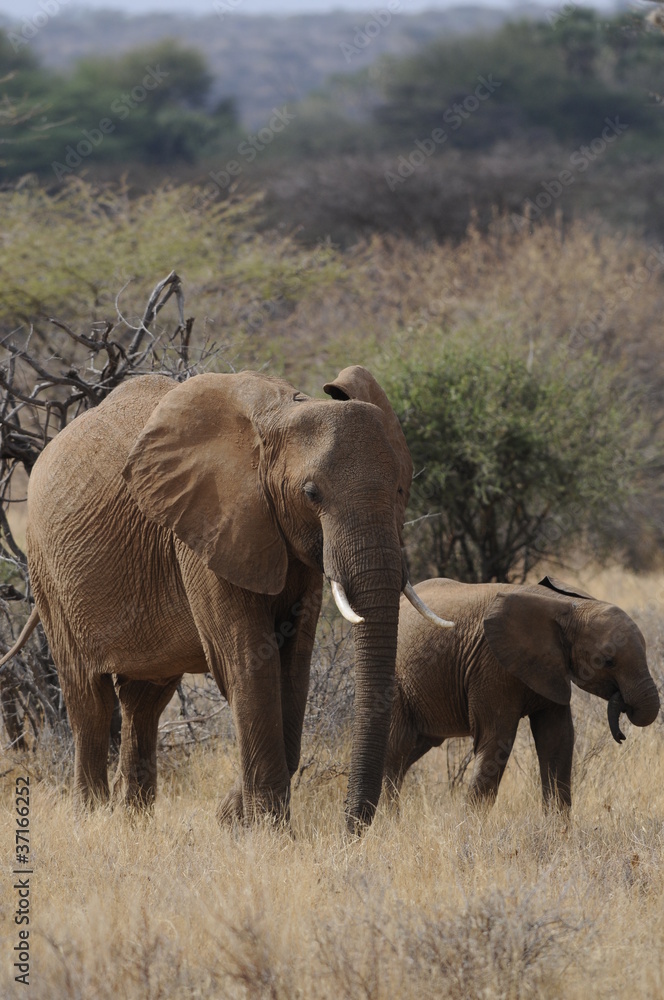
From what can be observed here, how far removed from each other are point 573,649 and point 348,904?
6.86 ft

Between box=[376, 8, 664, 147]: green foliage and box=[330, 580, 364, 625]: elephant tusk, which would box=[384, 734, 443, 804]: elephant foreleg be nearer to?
box=[330, 580, 364, 625]: elephant tusk

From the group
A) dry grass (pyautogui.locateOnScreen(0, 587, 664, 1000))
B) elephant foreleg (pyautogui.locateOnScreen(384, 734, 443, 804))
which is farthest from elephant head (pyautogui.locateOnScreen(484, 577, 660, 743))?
elephant foreleg (pyautogui.locateOnScreen(384, 734, 443, 804))

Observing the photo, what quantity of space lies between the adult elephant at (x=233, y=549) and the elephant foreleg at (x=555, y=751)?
1284 millimetres

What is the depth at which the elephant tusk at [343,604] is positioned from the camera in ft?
14.4

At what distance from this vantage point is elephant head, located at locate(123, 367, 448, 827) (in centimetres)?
458

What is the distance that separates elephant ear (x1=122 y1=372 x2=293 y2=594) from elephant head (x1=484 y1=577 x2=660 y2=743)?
59.5 inches

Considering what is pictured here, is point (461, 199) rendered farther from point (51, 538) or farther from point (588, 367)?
point (51, 538)

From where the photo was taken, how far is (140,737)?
607cm

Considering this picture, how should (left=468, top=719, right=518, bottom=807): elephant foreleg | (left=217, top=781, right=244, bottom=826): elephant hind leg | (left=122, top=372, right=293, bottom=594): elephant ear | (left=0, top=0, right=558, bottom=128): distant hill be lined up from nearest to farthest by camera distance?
(left=122, top=372, right=293, bottom=594): elephant ear < (left=217, top=781, right=244, bottom=826): elephant hind leg < (left=468, top=719, right=518, bottom=807): elephant foreleg < (left=0, top=0, right=558, bottom=128): distant hill

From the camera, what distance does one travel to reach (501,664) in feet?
19.6

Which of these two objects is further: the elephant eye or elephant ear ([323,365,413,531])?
elephant ear ([323,365,413,531])

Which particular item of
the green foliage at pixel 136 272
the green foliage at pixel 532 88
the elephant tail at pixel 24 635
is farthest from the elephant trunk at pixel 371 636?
the green foliage at pixel 532 88

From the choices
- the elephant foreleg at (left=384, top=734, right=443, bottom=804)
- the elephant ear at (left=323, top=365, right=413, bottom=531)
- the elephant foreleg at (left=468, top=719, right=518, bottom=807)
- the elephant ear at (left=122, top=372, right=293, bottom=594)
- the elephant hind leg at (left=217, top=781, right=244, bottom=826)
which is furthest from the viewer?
the elephant foreleg at (left=384, top=734, right=443, bottom=804)

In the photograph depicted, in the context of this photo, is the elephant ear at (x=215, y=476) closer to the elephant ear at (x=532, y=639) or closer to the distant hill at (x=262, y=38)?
the elephant ear at (x=532, y=639)
